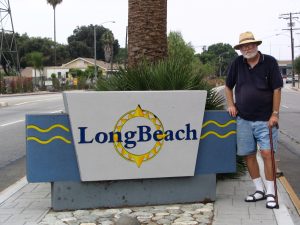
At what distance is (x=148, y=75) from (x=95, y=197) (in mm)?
1610

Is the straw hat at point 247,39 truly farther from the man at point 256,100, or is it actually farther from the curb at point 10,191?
the curb at point 10,191

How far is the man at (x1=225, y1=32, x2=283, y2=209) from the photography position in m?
5.55

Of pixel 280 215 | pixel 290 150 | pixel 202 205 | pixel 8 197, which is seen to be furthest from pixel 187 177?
pixel 290 150

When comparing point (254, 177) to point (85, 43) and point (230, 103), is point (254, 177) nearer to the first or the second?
point (230, 103)

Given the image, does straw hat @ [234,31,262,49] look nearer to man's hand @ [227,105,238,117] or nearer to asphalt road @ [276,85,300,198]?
man's hand @ [227,105,238,117]

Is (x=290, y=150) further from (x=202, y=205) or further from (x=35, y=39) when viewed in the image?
(x=35, y=39)

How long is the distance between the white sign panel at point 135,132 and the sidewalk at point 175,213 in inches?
14.9

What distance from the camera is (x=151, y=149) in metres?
5.59

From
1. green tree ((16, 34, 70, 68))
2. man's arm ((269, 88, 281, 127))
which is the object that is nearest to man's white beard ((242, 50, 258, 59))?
man's arm ((269, 88, 281, 127))

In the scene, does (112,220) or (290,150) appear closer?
(112,220)

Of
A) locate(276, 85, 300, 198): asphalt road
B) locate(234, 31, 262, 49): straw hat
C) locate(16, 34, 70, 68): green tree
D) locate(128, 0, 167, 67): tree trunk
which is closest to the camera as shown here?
locate(234, 31, 262, 49): straw hat

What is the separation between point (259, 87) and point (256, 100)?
0.46 ft

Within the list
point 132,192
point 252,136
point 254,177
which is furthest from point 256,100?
point 132,192

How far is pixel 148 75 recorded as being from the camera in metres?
6.32
